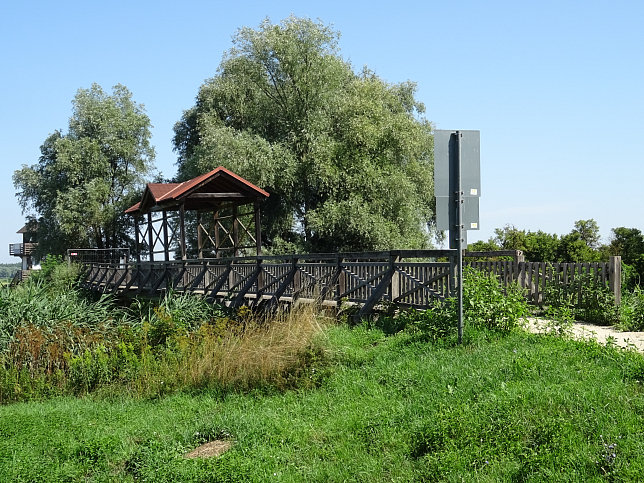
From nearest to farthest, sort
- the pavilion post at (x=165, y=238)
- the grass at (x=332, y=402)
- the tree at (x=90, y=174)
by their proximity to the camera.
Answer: the grass at (x=332, y=402)
the pavilion post at (x=165, y=238)
the tree at (x=90, y=174)

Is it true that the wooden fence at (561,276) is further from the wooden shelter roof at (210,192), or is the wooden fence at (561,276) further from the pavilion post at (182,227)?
the pavilion post at (182,227)

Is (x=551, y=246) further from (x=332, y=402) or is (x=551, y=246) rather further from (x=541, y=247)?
(x=332, y=402)

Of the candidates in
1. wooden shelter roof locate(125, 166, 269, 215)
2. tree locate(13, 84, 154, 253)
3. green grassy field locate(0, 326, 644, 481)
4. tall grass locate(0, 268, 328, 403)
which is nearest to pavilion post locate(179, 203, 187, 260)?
wooden shelter roof locate(125, 166, 269, 215)

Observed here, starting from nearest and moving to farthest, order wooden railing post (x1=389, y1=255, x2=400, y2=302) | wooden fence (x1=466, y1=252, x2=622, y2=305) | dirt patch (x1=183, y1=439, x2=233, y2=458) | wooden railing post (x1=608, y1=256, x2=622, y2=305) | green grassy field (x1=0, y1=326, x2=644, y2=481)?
green grassy field (x1=0, y1=326, x2=644, y2=481) < dirt patch (x1=183, y1=439, x2=233, y2=458) < wooden railing post (x1=389, y1=255, x2=400, y2=302) < wooden railing post (x1=608, y1=256, x2=622, y2=305) < wooden fence (x1=466, y1=252, x2=622, y2=305)

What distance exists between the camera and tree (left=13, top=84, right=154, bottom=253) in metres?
43.9

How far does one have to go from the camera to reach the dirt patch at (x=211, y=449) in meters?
7.04

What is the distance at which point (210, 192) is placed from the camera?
23.9m

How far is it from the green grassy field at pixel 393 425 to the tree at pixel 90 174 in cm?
3663

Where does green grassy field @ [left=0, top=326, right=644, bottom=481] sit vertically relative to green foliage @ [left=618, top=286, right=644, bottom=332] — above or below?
below

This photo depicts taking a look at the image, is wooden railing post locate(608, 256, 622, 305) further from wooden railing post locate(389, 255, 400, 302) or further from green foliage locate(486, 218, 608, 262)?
green foliage locate(486, 218, 608, 262)

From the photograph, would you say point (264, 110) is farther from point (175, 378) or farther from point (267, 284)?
point (175, 378)

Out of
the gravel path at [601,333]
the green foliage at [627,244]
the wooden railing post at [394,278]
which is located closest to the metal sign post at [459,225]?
the gravel path at [601,333]

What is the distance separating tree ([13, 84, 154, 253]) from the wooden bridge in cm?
2088

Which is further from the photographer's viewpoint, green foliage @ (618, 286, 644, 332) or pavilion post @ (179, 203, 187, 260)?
pavilion post @ (179, 203, 187, 260)
